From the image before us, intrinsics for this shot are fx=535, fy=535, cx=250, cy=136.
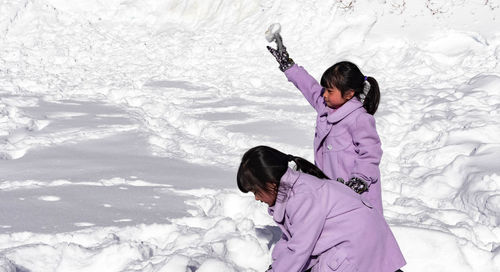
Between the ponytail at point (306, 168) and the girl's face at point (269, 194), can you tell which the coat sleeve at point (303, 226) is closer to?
the girl's face at point (269, 194)

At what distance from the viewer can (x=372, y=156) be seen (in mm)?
3305

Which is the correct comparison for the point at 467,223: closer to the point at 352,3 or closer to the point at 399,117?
the point at 399,117

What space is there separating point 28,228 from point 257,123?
416 centimetres

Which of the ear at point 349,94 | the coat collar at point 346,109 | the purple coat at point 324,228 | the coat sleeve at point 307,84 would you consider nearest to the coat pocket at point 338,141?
the coat collar at point 346,109

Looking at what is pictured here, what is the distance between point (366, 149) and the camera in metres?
3.31

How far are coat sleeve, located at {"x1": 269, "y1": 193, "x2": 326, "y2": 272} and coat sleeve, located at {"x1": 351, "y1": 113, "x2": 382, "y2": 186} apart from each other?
3.14 ft

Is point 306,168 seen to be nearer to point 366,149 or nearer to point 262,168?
point 262,168

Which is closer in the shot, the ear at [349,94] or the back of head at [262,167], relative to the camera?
the back of head at [262,167]

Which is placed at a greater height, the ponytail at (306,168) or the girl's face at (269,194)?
the ponytail at (306,168)

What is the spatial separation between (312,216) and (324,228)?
11 cm

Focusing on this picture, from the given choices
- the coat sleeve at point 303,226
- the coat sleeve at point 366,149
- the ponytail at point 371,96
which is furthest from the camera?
the ponytail at point 371,96

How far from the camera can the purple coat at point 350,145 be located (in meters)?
3.31

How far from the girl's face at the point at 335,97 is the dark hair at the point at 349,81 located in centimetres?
2

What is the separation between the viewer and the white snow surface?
3746 millimetres
